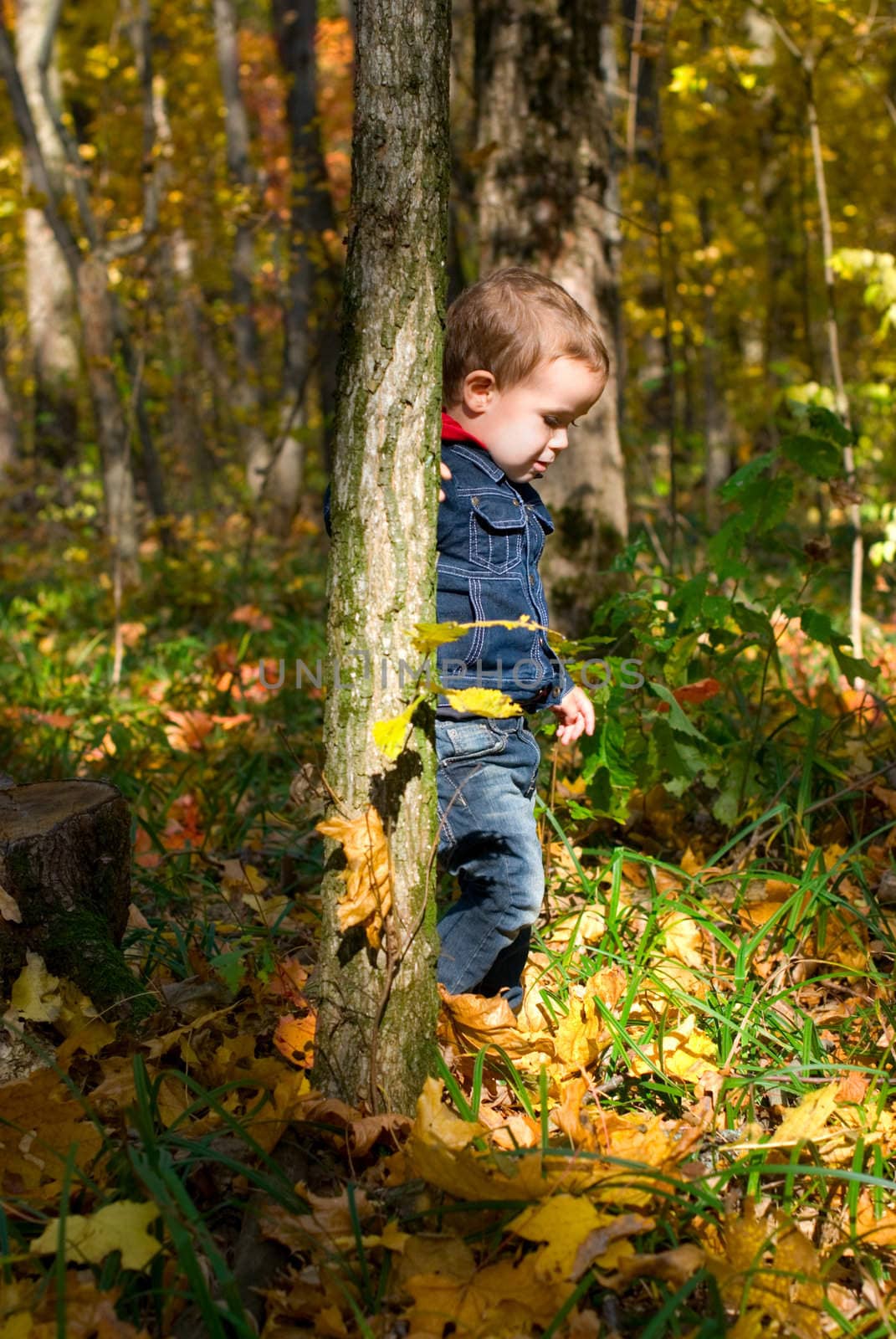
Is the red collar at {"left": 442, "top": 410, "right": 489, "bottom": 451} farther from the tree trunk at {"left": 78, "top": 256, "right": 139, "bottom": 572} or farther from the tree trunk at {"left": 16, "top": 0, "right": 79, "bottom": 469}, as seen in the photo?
the tree trunk at {"left": 16, "top": 0, "right": 79, "bottom": 469}

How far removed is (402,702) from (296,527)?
812cm

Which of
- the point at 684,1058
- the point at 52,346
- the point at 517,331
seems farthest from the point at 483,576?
the point at 52,346

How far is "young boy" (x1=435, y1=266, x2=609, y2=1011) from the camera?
2078mm

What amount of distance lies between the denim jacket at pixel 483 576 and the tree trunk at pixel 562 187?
1798mm

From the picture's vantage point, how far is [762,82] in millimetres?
5023

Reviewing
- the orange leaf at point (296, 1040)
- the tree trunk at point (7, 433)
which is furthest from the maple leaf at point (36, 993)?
the tree trunk at point (7, 433)

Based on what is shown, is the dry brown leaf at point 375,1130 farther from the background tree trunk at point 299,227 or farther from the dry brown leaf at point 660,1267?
the background tree trunk at point 299,227

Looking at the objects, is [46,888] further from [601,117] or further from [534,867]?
[601,117]

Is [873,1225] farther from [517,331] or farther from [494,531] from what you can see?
[517,331]

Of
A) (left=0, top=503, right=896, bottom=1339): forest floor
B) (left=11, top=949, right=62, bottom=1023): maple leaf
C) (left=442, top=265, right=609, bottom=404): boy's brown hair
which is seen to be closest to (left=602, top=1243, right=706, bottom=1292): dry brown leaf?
(left=0, top=503, right=896, bottom=1339): forest floor

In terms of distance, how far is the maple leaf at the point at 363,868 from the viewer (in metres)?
1.75

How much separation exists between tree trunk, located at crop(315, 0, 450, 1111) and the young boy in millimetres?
263

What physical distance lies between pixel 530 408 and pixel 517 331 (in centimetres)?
15

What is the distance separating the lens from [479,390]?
7.00 feet
